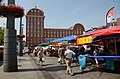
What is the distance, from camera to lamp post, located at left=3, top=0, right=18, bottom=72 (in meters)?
12.4

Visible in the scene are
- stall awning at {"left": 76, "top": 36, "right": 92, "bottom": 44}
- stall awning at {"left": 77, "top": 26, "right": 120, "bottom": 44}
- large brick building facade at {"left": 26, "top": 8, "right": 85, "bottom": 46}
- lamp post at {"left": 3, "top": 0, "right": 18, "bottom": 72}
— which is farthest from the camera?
large brick building facade at {"left": 26, "top": 8, "right": 85, "bottom": 46}

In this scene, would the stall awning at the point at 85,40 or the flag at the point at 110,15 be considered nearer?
the stall awning at the point at 85,40

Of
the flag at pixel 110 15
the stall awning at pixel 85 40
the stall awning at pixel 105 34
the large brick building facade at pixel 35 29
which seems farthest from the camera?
the large brick building facade at pixel 35 29

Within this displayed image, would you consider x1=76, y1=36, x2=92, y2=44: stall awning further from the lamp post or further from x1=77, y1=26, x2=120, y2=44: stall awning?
the lamp post

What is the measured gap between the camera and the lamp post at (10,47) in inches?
489

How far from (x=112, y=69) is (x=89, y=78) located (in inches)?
102

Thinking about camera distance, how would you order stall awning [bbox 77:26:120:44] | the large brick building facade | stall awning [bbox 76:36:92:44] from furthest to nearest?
1. the large brick building facade
2. stall awning [bbox 76:36:92:44]
3. stall awning [bbox 77:26:120:44]

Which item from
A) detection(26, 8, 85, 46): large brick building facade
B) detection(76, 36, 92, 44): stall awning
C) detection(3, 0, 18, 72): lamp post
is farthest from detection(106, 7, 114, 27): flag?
detection(26, 8, 85, 46): large brick building facade

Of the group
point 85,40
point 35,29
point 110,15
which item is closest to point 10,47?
point 85,40

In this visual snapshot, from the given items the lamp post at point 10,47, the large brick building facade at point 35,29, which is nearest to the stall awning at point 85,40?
the lamp post at point 10,47

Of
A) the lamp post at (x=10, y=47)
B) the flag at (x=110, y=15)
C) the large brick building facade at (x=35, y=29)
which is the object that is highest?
the large brick building facade at (x=35, y=29)

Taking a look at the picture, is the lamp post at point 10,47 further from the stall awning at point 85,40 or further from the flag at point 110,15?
the flag at point 110,15

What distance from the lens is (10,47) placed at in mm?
12594

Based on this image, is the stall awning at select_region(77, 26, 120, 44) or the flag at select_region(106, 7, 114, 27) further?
the flag at select_region(106, 7, 114, 27)
